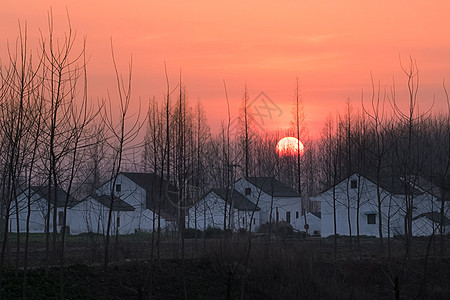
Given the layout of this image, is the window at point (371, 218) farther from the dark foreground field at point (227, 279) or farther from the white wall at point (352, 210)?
the dark foreground field at point (227, 279)

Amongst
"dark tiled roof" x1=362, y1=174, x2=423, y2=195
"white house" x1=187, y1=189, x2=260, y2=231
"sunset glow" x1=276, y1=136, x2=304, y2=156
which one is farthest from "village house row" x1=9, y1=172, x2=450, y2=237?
"sunset glow" x1=276, y1=136, x2=304, y2=156

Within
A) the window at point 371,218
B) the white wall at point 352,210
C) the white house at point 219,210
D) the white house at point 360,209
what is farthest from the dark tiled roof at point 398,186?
the white house at point 219,210

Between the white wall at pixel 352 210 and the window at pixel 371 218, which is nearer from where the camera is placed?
the white wall at pixel 352 210

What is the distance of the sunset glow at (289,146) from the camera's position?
→ 237ft

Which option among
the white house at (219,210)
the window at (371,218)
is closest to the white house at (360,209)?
the window at (371,218)

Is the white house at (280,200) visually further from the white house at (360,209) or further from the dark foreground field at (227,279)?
the dark foreground field at (227,279)

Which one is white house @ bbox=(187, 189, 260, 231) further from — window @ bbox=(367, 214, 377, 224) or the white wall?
window @ bbox=(367, 214, 377, 224)

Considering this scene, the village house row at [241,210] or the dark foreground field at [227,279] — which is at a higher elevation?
the village house row at [241,210]

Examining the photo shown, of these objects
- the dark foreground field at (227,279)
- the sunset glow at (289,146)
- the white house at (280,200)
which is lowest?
the dark foreground field at (227,279)

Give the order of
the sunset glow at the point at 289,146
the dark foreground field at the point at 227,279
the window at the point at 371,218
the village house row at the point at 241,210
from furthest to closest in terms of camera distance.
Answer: the sunset glow at the point at 289,146
the window at the point at 371,218
the village house row at the point at 241,210
the dark foreground field at the point at 227,279

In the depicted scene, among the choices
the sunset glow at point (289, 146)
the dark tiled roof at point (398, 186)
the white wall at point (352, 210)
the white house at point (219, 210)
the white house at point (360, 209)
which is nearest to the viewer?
the dark tiled roof at point (398, 186)

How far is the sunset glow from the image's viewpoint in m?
72.2

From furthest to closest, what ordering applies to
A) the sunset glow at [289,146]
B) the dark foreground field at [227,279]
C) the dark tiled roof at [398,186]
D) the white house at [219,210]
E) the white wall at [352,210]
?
the sunset glow at [289,146] → the white house at [219,210] → the white wall at [352,210] → the dark foreground field at [227,279] → the dark tiled roof at [398,186]

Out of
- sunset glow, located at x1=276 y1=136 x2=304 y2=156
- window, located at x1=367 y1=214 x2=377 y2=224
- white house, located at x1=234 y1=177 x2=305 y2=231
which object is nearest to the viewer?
window, located at x1=367 y1=214 x2=377 y2=224
